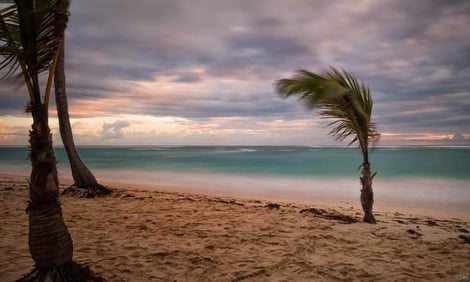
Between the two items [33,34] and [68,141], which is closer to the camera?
[33,34]

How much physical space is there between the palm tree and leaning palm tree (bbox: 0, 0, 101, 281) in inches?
265

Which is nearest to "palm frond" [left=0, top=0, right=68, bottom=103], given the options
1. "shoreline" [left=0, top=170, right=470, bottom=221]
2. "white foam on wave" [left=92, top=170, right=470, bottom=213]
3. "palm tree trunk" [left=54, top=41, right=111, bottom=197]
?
"palm tree trunk" [left=54, top=41, right=111, bottom=197]

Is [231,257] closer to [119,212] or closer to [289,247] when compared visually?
[289,247]

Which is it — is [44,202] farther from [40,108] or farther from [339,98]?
[339,98]

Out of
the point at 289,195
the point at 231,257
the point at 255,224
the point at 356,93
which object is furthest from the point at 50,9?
the point at 289,195

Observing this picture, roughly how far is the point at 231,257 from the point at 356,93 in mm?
4147

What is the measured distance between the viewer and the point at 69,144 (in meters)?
9.75

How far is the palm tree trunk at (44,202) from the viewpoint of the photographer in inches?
115

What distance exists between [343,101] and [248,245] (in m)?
3.48

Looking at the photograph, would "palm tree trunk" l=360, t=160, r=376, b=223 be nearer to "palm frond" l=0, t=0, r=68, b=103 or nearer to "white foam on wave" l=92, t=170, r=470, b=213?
"white foam on wave" l=92, t=170, r=470, b=213

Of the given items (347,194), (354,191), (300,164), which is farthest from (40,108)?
(300,164)

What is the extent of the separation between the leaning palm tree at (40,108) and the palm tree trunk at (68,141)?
265 inches

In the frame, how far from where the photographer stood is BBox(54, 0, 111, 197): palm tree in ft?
30.5

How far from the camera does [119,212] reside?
7.62 metres
